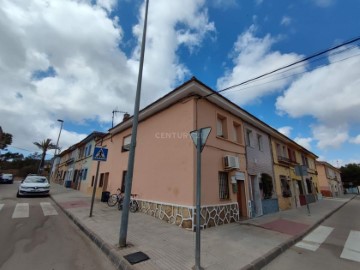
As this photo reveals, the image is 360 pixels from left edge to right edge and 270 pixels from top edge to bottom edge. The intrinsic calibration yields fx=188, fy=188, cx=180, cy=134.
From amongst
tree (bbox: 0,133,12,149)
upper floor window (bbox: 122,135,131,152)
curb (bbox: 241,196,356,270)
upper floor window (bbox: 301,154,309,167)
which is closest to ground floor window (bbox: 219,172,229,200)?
curb (bbox: 241,196,356,270)

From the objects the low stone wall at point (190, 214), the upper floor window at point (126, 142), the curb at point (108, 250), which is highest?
the upper floor window at point (126, 142)

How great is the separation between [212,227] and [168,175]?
2.72 meters

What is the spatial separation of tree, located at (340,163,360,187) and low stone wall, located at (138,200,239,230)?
197 ft

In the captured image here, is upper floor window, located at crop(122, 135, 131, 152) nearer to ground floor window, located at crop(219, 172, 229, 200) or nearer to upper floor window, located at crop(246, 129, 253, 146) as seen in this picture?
ground floor window, located at crop(219, 172, 229, 200)

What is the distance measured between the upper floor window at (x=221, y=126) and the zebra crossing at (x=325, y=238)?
5241 mm

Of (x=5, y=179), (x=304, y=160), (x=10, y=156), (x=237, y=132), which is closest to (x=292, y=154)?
(x=304, y=160)

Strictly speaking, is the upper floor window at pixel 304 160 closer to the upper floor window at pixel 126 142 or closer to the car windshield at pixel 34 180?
the upper floor window at pixel 126 142

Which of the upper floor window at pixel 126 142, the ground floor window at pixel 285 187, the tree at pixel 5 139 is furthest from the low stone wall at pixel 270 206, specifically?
the tree at pixel 5 139

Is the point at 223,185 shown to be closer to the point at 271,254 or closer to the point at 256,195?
the point at 256,195

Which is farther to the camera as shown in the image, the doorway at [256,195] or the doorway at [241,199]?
the doorway at [256,195]

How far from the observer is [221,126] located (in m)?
9.86

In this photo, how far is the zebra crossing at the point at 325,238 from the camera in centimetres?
492

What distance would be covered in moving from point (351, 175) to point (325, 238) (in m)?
60.4

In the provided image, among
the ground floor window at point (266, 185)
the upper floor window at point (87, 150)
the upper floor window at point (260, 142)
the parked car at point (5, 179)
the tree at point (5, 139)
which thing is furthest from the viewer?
the tree at point (5, 139)
